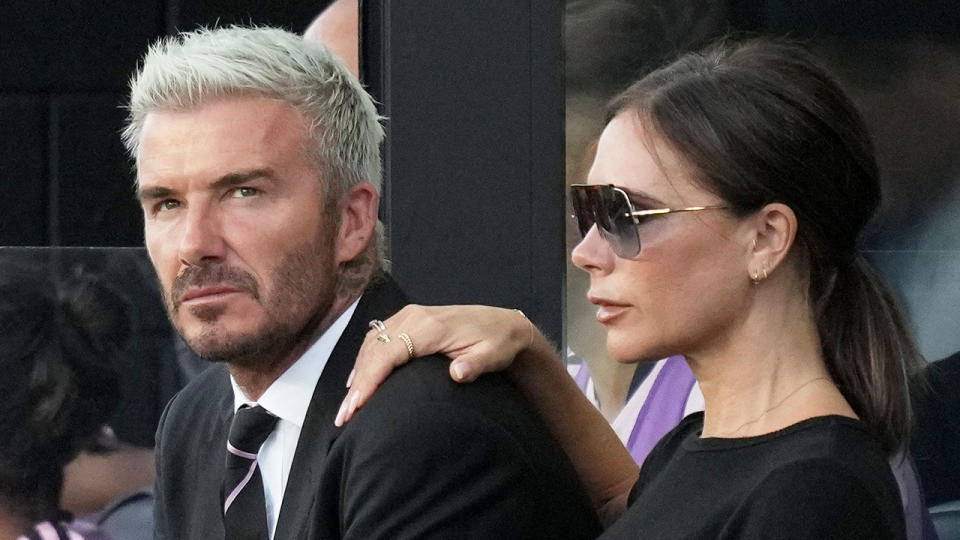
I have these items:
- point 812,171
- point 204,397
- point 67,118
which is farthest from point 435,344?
point 67,118

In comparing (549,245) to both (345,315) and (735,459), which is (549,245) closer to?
(345,315)

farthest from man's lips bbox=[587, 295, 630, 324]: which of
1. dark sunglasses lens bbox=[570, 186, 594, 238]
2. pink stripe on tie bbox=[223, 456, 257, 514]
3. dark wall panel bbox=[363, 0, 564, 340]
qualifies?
dark wall panel bbox=[363, 0, 564, 340]

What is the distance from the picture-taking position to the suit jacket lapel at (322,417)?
7.14 feet

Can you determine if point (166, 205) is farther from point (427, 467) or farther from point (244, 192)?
point (427, 467)

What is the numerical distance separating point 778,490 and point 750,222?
1.26 ft

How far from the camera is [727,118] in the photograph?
1.89 meters

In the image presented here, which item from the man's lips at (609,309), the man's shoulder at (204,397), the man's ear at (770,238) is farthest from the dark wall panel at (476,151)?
the man's ear at (770,238)

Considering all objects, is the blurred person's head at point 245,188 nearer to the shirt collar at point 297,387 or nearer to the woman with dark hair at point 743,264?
the shirt collar at point 297,387

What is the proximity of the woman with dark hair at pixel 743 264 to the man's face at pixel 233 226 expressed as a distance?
0.54 metres

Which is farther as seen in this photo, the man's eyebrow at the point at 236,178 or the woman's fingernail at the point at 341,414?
the man's eyebrow at the point at 236,178

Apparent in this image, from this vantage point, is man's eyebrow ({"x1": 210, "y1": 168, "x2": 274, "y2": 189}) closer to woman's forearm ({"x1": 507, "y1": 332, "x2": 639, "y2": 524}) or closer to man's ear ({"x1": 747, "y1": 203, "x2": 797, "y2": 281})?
woman's forearm ({"x1": 507, "y1": 332, "x2": 639, "y2": 524})

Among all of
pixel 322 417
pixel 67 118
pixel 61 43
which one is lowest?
pixel 322 417

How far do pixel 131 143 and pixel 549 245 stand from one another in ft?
4.09

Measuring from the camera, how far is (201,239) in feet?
7.42
